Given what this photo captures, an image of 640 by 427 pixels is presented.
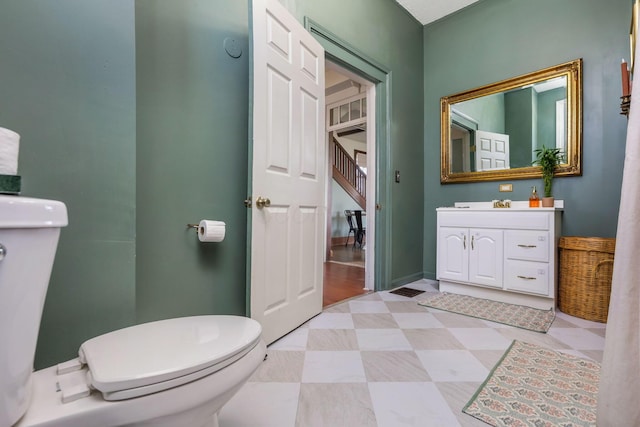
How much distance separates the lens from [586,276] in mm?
1900

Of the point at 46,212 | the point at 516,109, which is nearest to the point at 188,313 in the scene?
the point at 46,212

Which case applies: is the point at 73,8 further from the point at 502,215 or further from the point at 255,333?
the point at 502,215

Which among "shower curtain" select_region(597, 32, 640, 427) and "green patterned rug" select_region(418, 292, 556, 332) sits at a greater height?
"shower curtain" select_region(597, 32, 640, 427)

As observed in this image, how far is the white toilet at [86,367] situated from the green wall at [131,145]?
0.32m

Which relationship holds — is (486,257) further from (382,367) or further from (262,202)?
(262,202)

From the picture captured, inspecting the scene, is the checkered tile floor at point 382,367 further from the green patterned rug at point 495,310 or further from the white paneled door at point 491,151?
the white paneled door at point 491,151

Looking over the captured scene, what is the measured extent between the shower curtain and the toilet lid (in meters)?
0.91

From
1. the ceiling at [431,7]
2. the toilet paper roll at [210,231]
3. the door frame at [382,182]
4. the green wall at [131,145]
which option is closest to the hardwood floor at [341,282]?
the door frame at [382,182]

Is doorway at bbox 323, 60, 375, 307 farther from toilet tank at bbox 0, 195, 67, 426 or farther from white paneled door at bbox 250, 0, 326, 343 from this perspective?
toilet tank at bbox 0, 195, 67, 426

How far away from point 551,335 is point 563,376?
1.72ft

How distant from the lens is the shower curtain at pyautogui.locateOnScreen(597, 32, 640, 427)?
2.15 feet

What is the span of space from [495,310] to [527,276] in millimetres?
362

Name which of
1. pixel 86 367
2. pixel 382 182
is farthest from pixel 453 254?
pixel 86 367

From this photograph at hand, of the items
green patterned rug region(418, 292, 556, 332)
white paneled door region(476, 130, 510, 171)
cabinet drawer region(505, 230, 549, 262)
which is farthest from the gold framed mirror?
green patterned rug region(418, 292, 556, 332)
